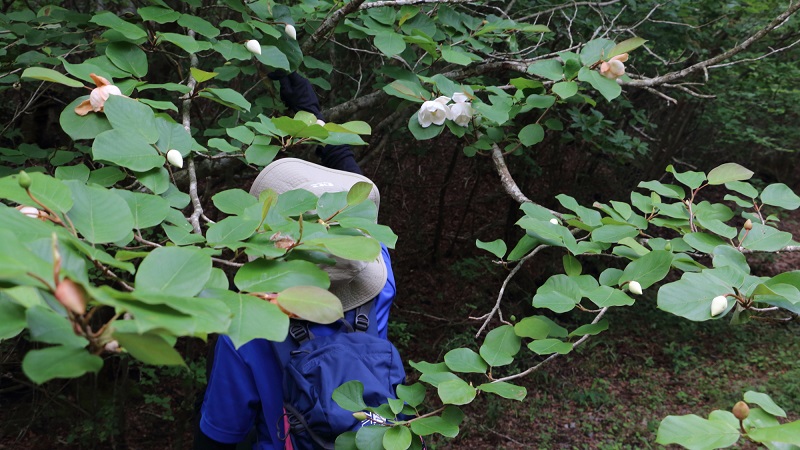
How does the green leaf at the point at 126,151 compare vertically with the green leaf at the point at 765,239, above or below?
above

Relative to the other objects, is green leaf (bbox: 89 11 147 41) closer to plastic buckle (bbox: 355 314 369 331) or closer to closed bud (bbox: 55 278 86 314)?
plastic buckle (bbox: 355 314 369 331)

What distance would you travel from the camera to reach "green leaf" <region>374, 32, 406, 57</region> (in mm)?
1807

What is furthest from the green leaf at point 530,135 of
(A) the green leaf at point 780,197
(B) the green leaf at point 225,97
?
(B) the green leaf at point 225,97

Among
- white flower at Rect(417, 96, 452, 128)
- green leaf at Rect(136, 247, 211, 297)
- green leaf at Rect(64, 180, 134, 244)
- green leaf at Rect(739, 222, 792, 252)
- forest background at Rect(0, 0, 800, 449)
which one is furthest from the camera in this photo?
white flower at Rect(417, 96, 452, 128)

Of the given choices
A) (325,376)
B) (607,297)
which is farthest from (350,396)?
(607,297)

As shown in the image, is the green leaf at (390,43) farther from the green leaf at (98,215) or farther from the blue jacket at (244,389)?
the green leaf at (98,215)

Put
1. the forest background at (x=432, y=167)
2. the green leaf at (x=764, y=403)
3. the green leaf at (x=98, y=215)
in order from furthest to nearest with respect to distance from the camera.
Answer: the forest background at (x=432, y=167)
the green leaf at (x=764, y=403)
the green leaf at (x=98, y=215)

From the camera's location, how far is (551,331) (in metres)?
1.27

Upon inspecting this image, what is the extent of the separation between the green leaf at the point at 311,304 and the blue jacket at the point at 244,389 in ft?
1.93

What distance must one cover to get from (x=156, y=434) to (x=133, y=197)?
3.54 meters

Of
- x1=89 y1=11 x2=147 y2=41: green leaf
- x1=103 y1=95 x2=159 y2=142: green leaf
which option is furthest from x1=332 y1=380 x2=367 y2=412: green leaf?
x1=89 y1=11 x2=147 y2=41: green leaf

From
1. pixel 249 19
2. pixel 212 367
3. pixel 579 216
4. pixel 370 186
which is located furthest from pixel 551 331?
pixel 249 19

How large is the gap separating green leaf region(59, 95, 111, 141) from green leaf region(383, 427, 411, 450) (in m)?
0.80

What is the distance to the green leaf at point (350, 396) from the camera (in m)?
1.14
